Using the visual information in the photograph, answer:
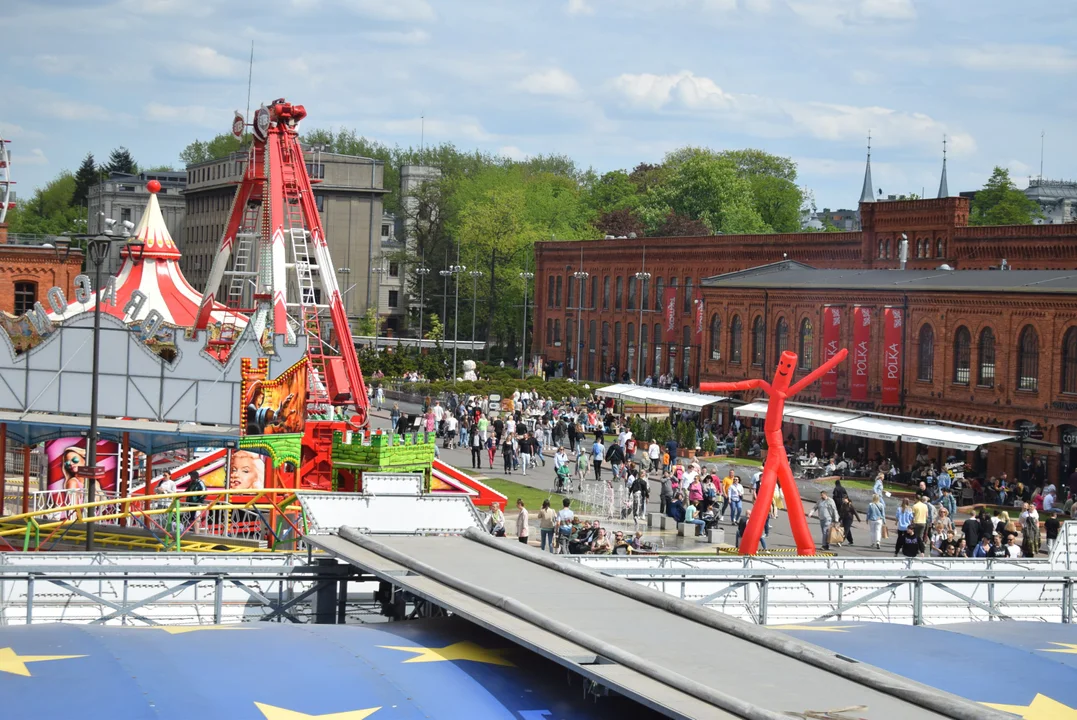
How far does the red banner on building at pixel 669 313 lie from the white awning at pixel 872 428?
3053 cm

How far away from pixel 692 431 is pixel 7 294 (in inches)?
1158

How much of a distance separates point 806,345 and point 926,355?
823 centimetres

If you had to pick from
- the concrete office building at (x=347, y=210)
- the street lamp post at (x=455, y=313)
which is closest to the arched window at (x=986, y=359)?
the street lamp post at (x=455, y=313)

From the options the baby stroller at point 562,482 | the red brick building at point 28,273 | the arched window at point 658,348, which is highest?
the red brick building at point 28,273

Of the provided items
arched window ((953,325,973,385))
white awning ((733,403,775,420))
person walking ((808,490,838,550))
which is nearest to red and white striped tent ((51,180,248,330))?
white awning ((733,403,775,420))

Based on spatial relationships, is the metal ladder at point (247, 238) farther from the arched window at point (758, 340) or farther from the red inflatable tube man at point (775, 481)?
the arched window at point (758, 340)

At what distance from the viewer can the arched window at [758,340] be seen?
6109 centimetres

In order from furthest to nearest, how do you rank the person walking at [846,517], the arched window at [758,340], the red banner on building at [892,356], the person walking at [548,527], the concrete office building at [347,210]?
the concrete office building at [347,210], the arched window at [758,340], the red banner on building at [892,356], the person walking at [846,517], the person walking at [548,527]

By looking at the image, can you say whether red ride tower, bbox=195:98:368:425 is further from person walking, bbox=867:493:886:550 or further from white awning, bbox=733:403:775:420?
white awning, bbox=733:403:775:420

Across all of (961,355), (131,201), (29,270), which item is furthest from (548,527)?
(131,201)

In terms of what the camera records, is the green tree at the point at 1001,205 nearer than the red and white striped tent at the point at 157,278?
No

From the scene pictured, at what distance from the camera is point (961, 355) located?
4791cm

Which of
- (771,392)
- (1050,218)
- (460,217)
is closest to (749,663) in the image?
(771,392)

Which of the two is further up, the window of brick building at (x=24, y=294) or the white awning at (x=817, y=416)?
the window of brick building at (x=24, y=294)
